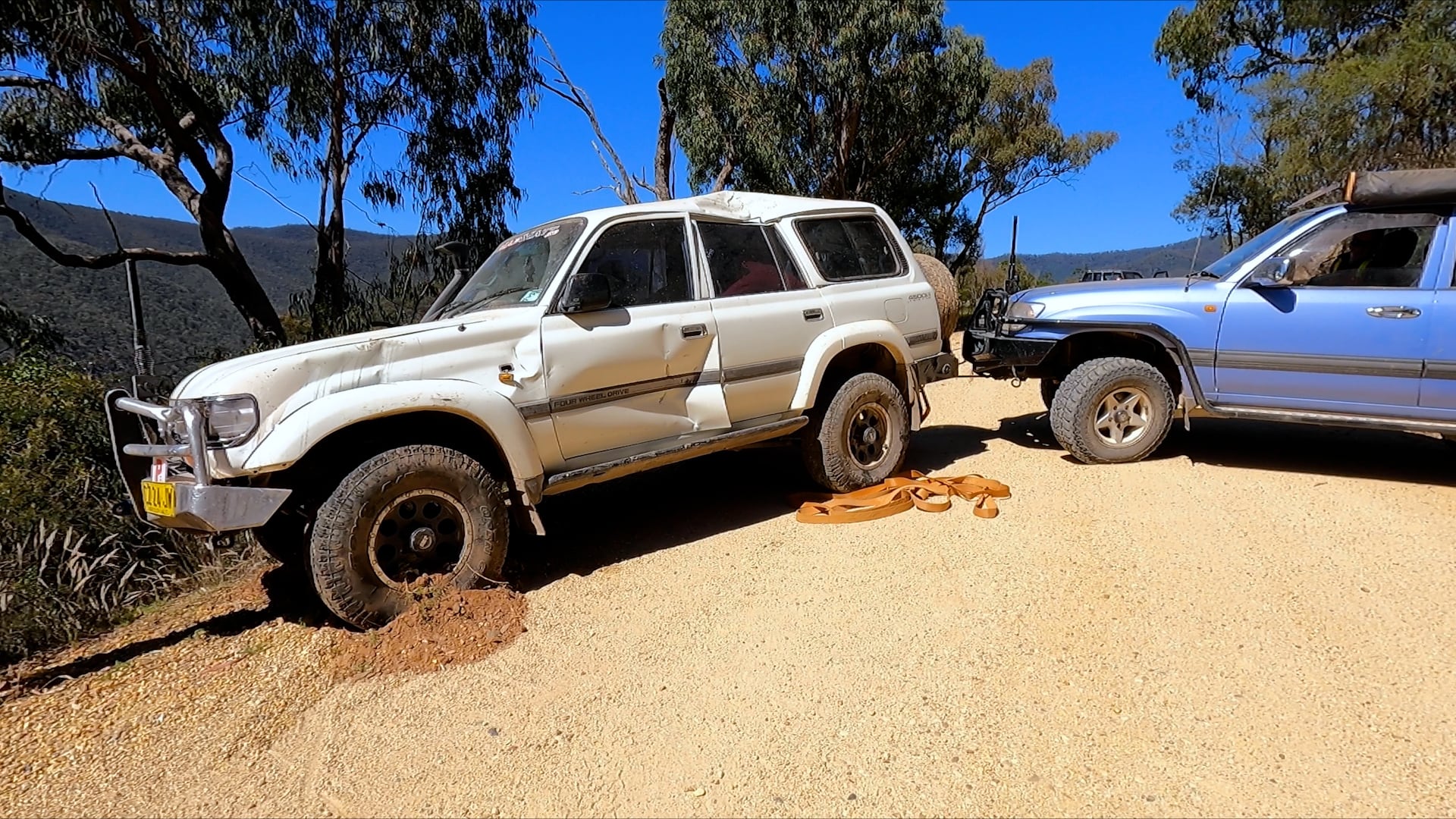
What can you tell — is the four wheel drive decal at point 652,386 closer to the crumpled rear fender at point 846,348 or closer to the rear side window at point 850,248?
the crumpled rear fender at point 846,348

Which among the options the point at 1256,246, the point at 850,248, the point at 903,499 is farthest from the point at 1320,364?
the point at 850,248

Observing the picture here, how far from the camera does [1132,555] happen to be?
13.4 ft

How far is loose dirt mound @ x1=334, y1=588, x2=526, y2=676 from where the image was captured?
3.37 metres

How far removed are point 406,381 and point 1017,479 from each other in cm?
403

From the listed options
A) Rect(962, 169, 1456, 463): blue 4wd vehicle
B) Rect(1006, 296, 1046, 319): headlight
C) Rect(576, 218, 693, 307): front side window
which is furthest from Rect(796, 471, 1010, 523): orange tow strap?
Rect(576, 218, 693, 307): front side window

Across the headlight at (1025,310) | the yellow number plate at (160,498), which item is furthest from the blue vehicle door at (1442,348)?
the yellow number plate at (160,498)

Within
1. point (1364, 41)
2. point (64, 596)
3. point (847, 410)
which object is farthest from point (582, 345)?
point (1364, 41)

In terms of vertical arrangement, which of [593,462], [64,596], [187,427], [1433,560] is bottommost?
[1433,560]

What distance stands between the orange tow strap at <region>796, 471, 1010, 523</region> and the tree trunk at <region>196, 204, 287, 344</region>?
22.4 feet

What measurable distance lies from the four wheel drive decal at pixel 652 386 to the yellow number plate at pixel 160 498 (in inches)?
57.3

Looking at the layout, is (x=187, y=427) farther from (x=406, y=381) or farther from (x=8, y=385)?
(x=8, y=385)

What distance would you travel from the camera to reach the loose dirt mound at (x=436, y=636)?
3.37 meters

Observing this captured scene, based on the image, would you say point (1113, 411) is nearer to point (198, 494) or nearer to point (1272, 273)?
point (1272, 273)

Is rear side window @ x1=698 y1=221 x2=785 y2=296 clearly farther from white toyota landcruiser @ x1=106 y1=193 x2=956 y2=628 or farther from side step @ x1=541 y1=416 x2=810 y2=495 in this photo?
side step @ x1=541 y1=416 x2=810 y2=495
